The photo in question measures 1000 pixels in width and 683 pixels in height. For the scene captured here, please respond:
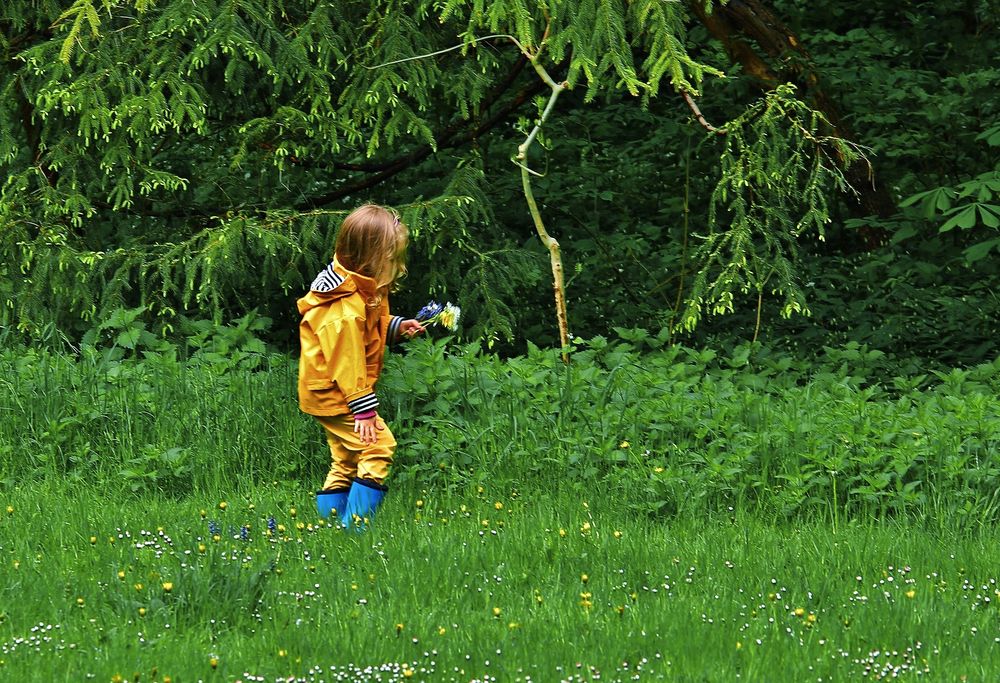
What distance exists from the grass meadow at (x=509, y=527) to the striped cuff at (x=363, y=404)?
51cm

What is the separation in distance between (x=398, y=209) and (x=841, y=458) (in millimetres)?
3063

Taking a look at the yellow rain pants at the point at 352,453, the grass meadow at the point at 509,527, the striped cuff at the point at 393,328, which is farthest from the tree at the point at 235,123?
the yellow rain pants at the point at 352,453

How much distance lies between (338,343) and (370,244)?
0.46m

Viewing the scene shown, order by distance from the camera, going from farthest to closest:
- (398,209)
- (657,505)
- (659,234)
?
1. (659,234)
2. (398,209)
3. (657,505)

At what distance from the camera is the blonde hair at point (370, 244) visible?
5.22 m

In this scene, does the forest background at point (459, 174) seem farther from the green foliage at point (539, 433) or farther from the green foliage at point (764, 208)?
the green foliage at point (539, 433)

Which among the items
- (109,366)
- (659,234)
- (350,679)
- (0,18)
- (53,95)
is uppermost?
(0,18)

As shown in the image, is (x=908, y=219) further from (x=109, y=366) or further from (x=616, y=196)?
(x=109, y=366)

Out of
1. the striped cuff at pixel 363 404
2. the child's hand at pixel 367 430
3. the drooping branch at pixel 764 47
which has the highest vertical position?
the drooping branch at pixel 764 47

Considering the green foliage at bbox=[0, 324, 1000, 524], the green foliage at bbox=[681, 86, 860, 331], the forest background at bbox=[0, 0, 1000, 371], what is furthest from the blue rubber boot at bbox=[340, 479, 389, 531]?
the green foliage at bbox=[681, 86, 860, 331]

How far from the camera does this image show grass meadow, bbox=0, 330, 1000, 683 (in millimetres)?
3867

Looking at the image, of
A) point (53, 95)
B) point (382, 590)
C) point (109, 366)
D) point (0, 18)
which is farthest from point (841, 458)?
point (0, 18)

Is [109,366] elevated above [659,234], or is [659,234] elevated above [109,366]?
[659,234]

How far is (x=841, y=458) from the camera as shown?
18.4 feet
